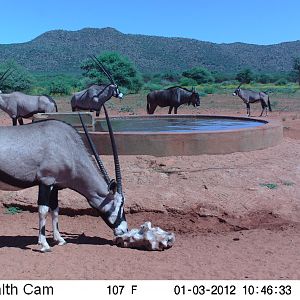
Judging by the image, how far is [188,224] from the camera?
23.3 feet

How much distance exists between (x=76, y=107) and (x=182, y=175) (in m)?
9.36

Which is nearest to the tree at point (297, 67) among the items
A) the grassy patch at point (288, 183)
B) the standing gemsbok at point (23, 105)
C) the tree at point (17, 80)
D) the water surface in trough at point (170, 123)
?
the tree at point (17, 80)

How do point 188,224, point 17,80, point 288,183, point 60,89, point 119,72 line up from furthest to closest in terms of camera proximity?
point 119,72 < point 60,89 < point 17,80 < point 288,183 < point 188,224

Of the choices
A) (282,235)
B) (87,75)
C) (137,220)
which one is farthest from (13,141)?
(87,75)

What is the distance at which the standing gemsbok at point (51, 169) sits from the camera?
590 centimetres

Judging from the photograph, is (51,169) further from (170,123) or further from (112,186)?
(170,123)

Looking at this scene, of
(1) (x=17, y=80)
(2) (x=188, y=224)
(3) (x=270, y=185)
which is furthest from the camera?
(1) (x=17, y=80)

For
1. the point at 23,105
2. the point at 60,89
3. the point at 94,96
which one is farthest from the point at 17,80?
the point at 23,105

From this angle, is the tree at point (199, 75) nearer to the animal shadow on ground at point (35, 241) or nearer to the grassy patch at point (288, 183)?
the grassy patch at point (288, 183)

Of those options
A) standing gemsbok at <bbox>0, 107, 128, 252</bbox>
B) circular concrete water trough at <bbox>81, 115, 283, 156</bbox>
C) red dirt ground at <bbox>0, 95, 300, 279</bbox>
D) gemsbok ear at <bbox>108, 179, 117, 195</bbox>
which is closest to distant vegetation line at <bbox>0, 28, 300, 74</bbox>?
circular concrete water trough at <bbox>81, 115, 283, 156</bbox>

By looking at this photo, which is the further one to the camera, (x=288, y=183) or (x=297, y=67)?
(x=297, y=67)

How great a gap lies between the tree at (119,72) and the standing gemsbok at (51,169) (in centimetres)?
3954

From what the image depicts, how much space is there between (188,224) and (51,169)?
80.6 inches

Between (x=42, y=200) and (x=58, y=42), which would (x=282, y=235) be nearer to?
(x=42, y=200)
